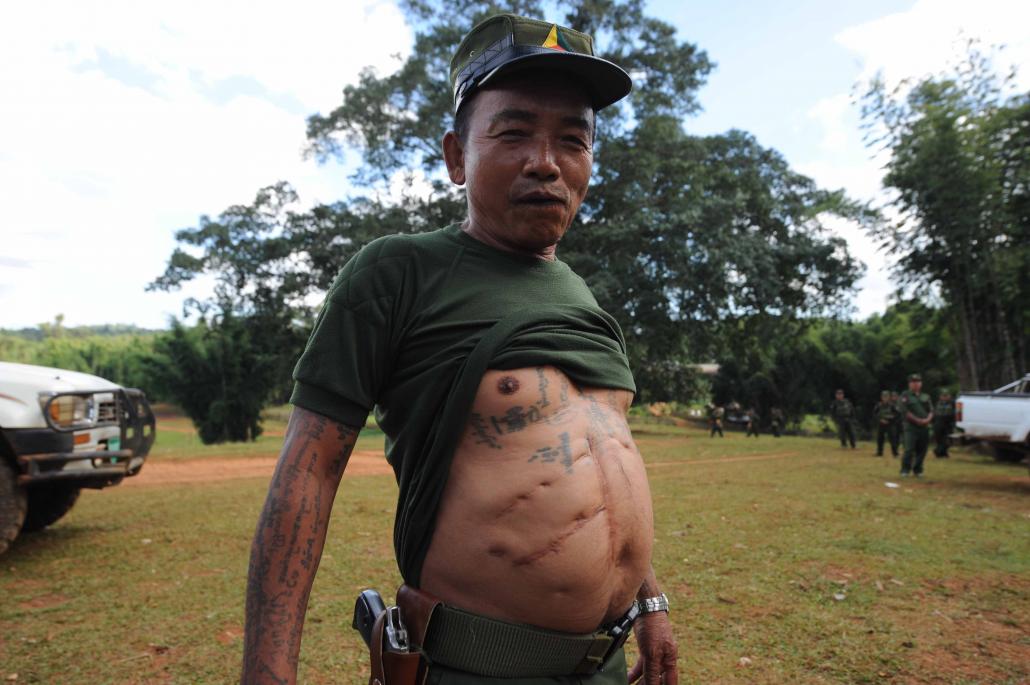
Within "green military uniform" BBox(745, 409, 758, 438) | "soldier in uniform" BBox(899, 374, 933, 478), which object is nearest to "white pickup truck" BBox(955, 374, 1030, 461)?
"soldier in uniform" BBox(899, 374, 933, 478)

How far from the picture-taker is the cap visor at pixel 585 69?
4.93ft

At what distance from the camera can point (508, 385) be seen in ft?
4.69

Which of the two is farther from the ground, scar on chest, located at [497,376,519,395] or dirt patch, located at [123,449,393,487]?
scar on chest, located at [497,376,519,395]

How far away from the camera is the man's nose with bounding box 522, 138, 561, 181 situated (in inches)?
61.0

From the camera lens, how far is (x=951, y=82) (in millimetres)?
17828

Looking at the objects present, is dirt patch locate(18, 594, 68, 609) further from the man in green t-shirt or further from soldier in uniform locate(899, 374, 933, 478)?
soldier in uniform locate(899, 374, 933, 478)

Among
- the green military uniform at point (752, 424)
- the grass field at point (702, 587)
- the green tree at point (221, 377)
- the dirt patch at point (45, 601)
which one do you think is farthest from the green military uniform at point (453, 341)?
the green tree at point (221, 377)

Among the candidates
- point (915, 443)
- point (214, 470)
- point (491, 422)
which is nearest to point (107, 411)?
point (491, 422)

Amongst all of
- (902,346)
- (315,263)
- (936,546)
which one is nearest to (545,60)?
(936,546)

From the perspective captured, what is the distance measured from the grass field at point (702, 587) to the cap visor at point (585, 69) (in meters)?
3.26

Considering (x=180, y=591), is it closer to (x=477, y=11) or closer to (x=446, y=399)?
(x=446, y=399)

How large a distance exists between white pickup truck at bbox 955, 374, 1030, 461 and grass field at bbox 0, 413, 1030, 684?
174cm

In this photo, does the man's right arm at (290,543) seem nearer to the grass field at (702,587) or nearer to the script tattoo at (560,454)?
the script tattoo at (560,454)

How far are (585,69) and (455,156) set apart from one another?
1.23ft
